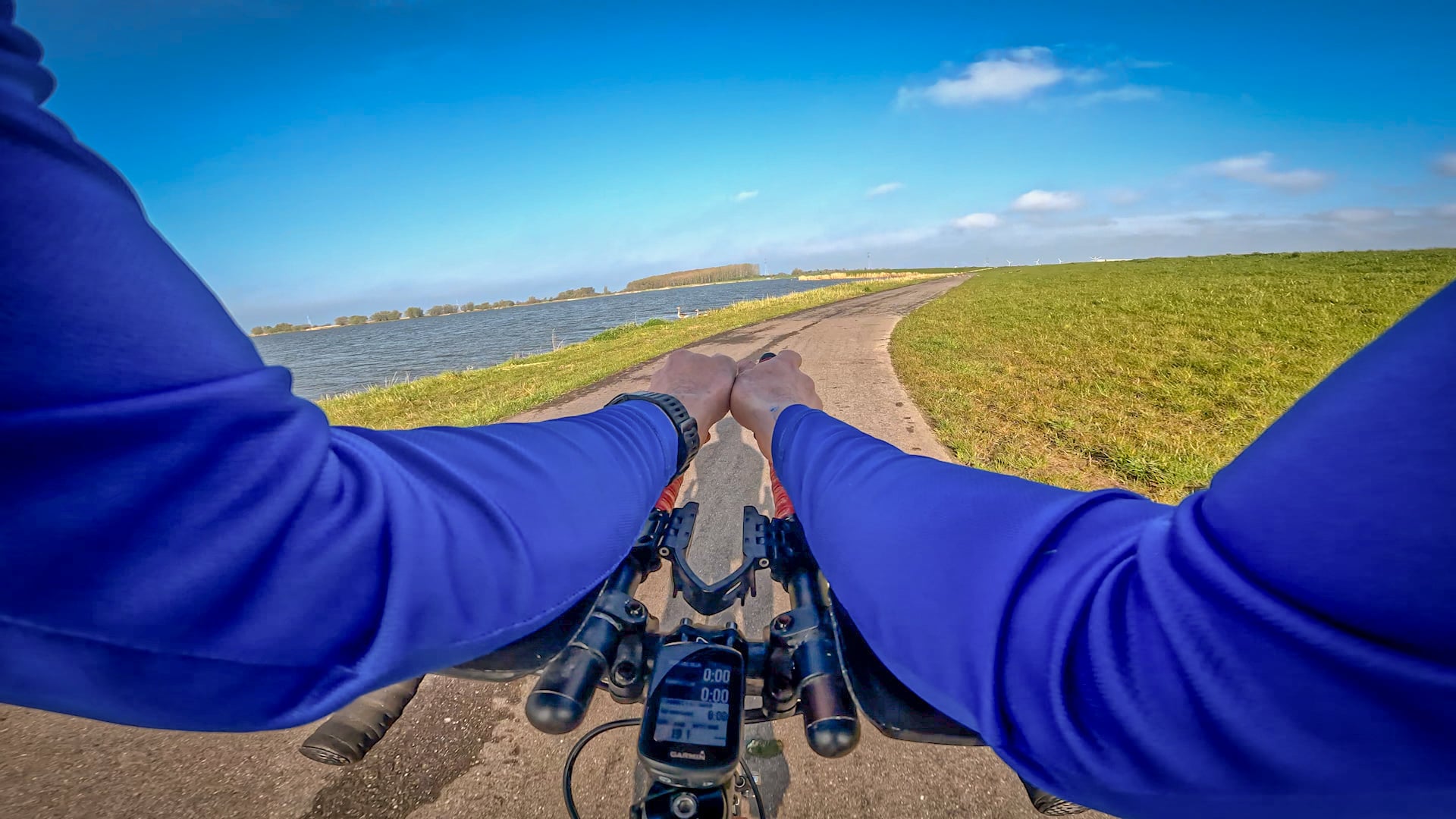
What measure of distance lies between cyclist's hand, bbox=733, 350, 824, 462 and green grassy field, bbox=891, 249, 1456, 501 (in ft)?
9.32

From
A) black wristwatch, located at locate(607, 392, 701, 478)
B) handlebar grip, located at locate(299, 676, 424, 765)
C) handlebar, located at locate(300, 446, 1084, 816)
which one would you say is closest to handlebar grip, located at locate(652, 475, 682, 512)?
black wristwatch, located at locate(607, 392, 701, 478)

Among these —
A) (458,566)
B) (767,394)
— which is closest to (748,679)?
(458,566)

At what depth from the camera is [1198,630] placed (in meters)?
0.41

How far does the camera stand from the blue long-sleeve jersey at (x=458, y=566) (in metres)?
0.32

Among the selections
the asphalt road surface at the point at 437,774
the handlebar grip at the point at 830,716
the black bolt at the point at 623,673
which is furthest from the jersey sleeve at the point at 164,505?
the asphalt road surface at the point at 437,774

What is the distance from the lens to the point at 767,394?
190 cm

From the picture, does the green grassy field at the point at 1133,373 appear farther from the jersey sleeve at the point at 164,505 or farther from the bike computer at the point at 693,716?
the jersey sleeve at the point at 164,505

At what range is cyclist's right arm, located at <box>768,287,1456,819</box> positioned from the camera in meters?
0.31

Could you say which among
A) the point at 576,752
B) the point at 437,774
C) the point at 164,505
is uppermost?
the point at 164,505

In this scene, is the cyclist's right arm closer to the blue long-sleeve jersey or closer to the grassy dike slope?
the blue long-sleeve jersey

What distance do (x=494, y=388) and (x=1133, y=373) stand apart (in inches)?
380

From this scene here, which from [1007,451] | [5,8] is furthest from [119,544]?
[1007,451]

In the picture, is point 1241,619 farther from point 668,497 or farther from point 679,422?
point 668,497

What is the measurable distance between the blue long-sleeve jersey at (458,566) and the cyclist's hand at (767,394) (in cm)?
121
